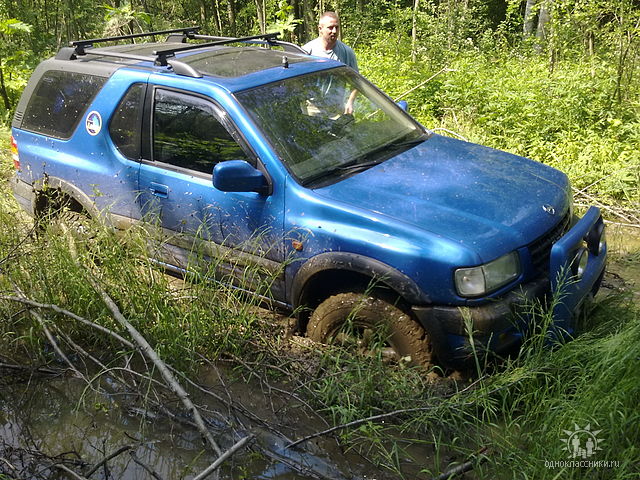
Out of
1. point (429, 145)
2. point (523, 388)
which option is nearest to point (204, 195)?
point (429, 145)

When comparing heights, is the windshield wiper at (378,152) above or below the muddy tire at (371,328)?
above

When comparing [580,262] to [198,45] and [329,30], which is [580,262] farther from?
[329,30]

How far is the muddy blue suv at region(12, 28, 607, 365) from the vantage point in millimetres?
3471

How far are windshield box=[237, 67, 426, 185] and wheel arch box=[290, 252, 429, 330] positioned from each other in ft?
1.77

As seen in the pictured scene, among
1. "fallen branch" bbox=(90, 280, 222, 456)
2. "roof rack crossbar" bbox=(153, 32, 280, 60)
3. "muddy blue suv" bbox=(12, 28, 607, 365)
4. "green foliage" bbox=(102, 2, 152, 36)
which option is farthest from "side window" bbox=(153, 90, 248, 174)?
"green foliage" bbox=(102, 2, 152, 36)

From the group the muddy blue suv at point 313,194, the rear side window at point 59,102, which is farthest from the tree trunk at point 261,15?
the rear side window at point 59,102

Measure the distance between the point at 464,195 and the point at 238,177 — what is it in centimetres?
132

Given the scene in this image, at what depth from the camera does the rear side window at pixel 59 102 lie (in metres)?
4.84

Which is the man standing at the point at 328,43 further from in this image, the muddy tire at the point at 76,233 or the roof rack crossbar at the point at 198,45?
the muddy tire at the point at 76,233

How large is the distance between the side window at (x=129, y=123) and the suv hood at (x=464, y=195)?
1516 millimetres

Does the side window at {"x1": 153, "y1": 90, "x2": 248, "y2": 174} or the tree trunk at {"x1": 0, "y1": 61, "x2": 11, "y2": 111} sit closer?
the side window at {"x1": 153, "y1": 90, "x2": 248, "y2": 174}

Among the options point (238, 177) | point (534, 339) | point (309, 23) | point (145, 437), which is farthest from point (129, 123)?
point (309, 23)

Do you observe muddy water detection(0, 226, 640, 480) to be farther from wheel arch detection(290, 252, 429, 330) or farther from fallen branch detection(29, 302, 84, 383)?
wheel arch detection(290, 252, 429, 330)

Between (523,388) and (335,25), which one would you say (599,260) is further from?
(335,25)
